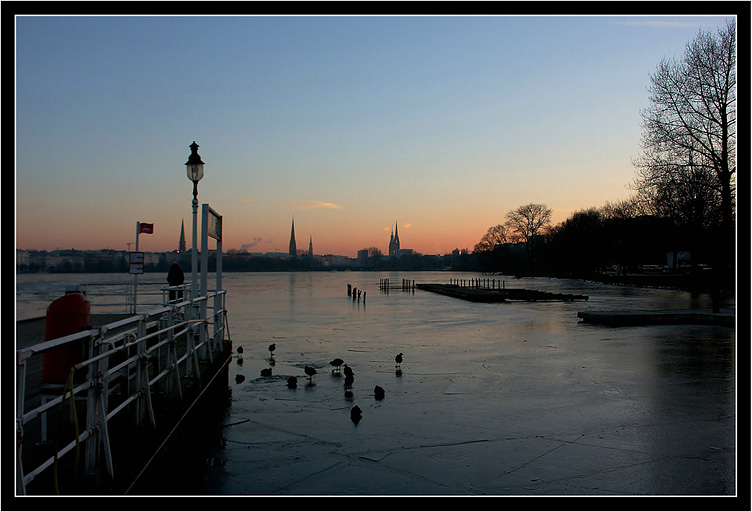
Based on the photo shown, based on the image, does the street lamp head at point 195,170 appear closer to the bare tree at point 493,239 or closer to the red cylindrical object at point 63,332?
the red cylindrical object at point 63,332

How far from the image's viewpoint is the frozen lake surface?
6.23m

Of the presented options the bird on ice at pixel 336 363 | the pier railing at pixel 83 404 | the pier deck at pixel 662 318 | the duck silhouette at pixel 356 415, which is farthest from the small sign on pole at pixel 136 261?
the pier deck at pixel 662 318

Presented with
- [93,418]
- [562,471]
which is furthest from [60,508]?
[562,471]

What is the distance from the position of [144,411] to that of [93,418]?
147 cm

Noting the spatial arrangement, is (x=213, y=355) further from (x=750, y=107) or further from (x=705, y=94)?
(x=705, y=94)

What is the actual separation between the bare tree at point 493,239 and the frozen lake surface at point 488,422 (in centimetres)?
11338

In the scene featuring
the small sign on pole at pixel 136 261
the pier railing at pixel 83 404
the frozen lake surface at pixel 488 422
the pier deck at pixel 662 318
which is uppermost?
the small sign on pole at pixel 136 261

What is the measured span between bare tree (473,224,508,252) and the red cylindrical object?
125862 millimetres

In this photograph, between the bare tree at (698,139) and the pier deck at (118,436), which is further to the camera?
the bare tree at (698,139)

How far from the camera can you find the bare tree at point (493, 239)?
129500 mm

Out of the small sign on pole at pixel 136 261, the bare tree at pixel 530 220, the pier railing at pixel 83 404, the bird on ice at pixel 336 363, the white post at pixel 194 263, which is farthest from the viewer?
the bare tree at pixel 530 220

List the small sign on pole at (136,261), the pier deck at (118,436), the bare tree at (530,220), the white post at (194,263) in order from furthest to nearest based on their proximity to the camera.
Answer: the bare tree at (530,220)
the small sign on pole at (136,261)
the white post at (194,263)
the pier deck at (118,436)

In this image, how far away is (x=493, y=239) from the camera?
435 feet

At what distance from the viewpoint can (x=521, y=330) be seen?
2169 centimetres
